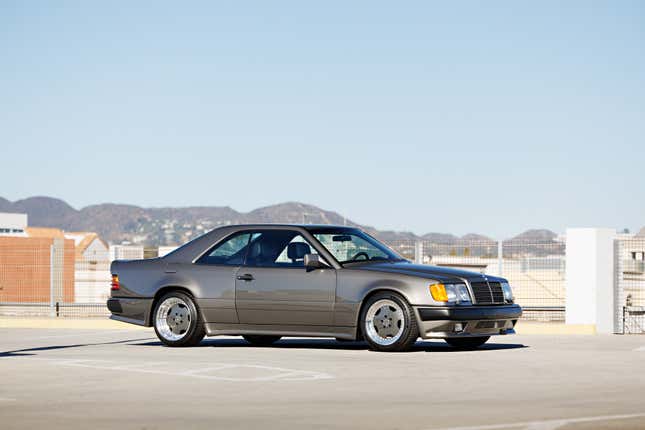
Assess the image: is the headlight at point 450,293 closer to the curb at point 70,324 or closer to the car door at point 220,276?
the car door at point 220,276

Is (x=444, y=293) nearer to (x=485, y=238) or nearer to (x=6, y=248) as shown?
(x=485, y=238)

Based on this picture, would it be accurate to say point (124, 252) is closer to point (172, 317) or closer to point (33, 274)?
point (33, 274)

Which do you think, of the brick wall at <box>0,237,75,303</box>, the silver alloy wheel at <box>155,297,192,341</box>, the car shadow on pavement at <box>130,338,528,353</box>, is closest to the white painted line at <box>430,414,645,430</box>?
the car shadow on pavement at <box>130,338,528,353</box>

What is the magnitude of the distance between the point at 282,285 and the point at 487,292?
8.42ft

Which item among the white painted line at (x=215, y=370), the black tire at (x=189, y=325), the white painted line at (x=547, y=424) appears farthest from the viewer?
the black tire at (x=189, y=325)

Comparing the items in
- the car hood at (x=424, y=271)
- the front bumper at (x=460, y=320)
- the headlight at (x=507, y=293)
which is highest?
the car hood at (x=424, y=271)

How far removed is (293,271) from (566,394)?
230 inches

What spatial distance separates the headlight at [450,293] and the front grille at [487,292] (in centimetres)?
15

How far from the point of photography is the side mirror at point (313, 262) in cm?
1455

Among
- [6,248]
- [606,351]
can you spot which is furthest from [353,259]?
[6,248]

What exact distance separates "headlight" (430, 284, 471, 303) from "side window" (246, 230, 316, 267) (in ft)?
5.95

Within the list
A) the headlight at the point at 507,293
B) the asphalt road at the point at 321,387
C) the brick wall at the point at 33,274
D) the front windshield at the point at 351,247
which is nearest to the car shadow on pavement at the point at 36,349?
the asphalt road at the point at 321,387

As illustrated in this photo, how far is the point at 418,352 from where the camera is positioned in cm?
1427

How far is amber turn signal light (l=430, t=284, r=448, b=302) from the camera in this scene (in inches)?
549
